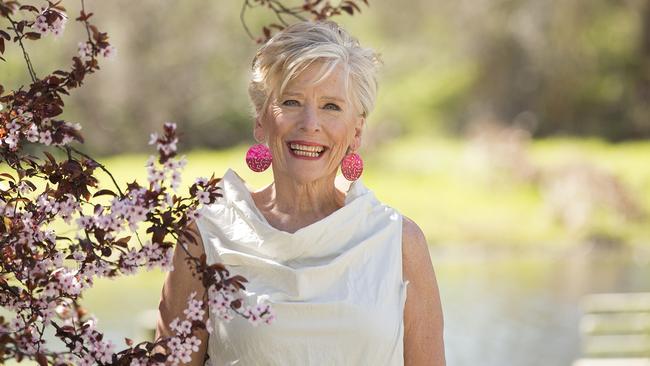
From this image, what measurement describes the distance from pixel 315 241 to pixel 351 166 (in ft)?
0.69

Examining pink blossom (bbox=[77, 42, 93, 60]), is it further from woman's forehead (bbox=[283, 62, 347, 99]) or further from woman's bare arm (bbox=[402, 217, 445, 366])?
woman's bare arm (bbox=[402, 217, 445, 366])

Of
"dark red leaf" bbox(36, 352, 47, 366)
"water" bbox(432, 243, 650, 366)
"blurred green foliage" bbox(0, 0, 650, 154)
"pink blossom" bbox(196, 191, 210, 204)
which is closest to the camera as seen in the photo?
"dark red leaf" bbox(36, 352, 47, 366)

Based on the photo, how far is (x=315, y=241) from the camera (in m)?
3.03

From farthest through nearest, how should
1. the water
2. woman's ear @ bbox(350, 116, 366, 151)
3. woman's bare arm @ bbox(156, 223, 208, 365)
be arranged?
1. the water
2. woman's ear @ bbox(350, 116, 366, 151)
3. woman's bare arm @ bbox(156, 223, 208, 365)

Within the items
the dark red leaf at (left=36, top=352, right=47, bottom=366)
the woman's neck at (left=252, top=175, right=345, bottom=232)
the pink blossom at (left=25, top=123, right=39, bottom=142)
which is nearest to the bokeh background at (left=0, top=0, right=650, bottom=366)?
the woman's neck at (left=252, top=175, right=345, bottom=232)

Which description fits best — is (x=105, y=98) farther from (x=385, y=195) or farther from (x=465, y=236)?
(x=465, y=236)

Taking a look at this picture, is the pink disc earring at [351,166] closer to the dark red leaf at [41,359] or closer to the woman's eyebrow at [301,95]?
the woman's eyebrow at [301,95]

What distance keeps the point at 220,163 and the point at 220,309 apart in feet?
54.1

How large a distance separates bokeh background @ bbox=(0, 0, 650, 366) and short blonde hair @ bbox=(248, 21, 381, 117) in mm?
8145

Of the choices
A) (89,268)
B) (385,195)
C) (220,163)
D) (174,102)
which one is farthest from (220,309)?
(174,102)

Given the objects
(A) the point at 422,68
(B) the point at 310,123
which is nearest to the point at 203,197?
(B) the point at 310,123

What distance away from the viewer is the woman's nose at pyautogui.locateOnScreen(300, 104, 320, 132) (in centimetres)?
290

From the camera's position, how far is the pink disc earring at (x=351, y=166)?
3088mm

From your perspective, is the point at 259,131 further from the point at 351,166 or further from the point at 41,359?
the point at 41,359
